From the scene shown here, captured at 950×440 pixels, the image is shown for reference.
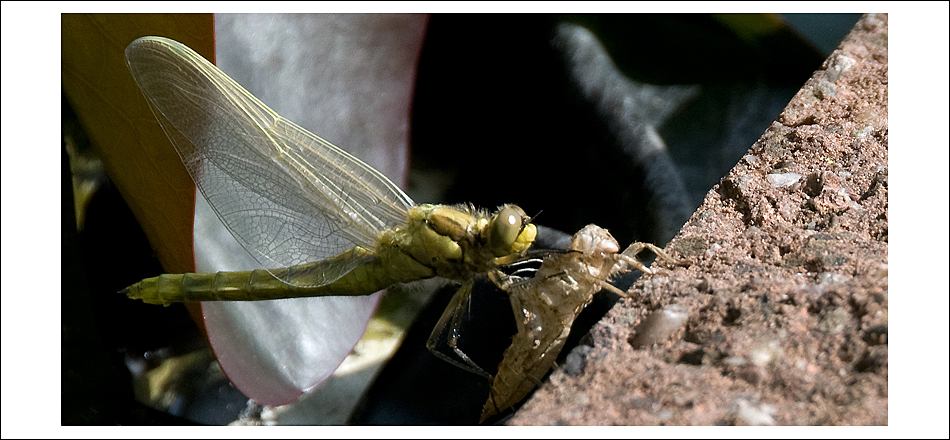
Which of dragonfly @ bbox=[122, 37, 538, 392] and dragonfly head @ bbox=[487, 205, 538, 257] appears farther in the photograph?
dragonfly @ bbox=[122, 37, 538, 392]

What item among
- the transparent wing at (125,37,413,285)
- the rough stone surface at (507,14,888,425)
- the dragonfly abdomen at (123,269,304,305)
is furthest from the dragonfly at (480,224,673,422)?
the dragonfly abdomen at (123,269,304,305)

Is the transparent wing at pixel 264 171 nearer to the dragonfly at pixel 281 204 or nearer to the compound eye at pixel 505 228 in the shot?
the dragonfly at pixel 281 204

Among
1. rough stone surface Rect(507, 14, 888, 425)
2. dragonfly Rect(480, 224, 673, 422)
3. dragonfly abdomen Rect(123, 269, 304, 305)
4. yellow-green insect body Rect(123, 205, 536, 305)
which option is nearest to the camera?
rough stone surface Rect(507, 14, 888, 425)

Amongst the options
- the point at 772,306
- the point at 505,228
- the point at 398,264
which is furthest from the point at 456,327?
the point at 772,306

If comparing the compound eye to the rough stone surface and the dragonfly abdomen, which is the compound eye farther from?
the dragonfly abdomen

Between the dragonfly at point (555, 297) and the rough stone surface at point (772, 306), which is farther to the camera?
the dragonfly at point (555, 297)

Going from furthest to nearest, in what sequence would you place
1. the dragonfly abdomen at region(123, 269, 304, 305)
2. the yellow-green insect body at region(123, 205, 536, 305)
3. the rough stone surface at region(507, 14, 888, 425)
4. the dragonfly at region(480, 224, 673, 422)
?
the dragonfly abdomen at region(123, 269, 304, 305) < the yellow-green insect body at region(123, 205, 536, 305) < the dragonfly at region(480, 224, 673, 422) < the rough stone surface at region(507, 14, 888, 425)

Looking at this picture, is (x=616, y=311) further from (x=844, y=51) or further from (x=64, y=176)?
(x=64, y=176)

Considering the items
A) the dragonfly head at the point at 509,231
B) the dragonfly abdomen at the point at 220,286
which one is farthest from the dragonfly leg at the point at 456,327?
the dragonfly abdomen at the point at 220,286
